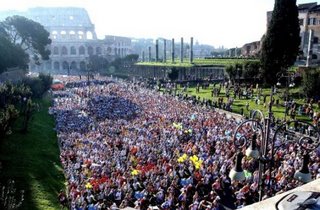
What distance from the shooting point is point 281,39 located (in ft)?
132

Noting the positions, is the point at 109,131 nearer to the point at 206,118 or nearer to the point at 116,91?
the point at 206,118

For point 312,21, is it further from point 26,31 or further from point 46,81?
point 26,31

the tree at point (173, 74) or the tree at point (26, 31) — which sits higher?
the tree at point (26, 31)

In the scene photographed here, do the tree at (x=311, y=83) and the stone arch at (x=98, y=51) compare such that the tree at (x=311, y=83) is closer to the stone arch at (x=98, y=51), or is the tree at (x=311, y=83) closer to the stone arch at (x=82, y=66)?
the stone arch at (x=82, y=66)

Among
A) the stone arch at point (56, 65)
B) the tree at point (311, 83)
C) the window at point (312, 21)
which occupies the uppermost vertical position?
the window at point (312, 21)

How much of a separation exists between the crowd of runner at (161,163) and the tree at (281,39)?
11.4 m

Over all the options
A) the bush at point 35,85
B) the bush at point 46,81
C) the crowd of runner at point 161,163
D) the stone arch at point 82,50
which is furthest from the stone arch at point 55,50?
the crowd of runner at point 161,163

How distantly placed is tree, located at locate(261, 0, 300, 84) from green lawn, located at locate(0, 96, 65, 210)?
2461 centimetres

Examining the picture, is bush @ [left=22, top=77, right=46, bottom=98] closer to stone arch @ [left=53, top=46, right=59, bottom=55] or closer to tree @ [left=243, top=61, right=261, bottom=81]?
tree @ [left=243, top=61, right=261, bottom=81]

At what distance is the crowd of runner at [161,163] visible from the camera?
48.2 feet

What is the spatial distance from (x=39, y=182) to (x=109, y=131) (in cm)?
953

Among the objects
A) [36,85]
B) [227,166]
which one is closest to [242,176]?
[227,166]

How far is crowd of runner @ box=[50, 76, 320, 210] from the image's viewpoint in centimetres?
1468

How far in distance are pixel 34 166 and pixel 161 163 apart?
328 inches
